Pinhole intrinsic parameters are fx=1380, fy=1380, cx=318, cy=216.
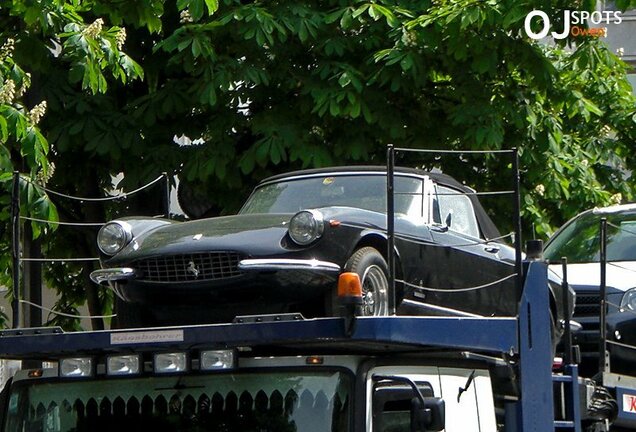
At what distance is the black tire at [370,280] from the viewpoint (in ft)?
24.5

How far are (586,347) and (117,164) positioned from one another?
6388 mm

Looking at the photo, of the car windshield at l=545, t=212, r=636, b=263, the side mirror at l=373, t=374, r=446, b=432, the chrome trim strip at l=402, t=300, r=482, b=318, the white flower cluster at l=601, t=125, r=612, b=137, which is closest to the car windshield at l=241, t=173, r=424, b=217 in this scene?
the chrome trim strip at l=402, t=300, r=482, b=318

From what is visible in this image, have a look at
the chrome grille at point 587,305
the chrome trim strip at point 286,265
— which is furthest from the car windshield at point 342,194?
the chrome grille at point 587,305

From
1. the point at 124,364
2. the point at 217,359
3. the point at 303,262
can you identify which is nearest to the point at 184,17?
the point at 303,262

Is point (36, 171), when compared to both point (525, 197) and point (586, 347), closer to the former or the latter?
point (586, 347)

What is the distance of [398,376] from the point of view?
632 cm

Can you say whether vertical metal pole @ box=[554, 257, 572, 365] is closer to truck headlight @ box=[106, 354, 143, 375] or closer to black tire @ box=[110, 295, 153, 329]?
black tire @ box=[110, 295, 153, 329]

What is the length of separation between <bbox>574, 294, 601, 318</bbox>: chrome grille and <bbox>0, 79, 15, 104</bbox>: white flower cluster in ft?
14.4

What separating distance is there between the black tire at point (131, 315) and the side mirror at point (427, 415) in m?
2.17

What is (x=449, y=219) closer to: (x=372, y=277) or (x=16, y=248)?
(x=372, y=277)

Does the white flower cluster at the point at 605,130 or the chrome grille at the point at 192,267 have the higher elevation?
the white flower cluster at the point at 605,130

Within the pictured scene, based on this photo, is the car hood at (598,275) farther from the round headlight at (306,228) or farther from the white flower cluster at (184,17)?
the white flower cluster at (184,17)

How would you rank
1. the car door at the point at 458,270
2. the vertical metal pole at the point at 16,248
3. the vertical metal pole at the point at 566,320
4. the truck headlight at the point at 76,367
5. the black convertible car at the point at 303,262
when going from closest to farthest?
1. the truck headlight at the point at 76,367
2. the vertical metal pole at the point at 16,248
3. the black convertible car at the point at 303,262
4. the car door at the point at 458,270
5. the vertical metal pole at the point at 566,320

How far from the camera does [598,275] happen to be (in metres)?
10.5
